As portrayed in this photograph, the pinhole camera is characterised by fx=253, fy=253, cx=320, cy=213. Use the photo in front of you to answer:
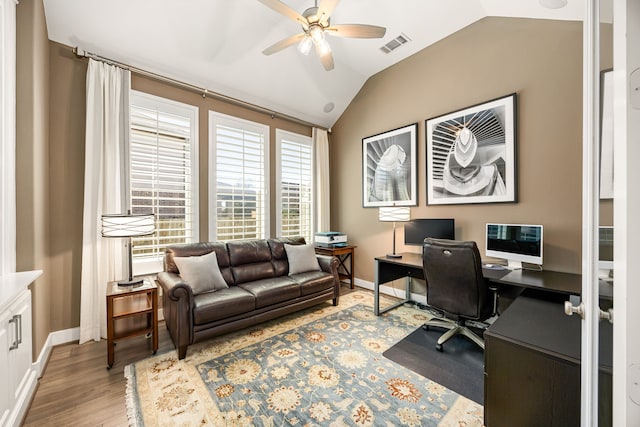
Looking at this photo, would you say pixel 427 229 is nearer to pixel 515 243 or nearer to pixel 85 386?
pixel 515 243

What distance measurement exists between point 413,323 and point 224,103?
3758mm

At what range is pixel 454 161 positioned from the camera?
10.4 feet

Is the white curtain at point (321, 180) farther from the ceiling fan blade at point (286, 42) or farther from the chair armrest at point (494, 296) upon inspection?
the chair armrest at point (494, 296)

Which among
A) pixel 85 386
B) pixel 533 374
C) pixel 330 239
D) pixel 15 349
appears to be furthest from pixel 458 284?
pixel 15 349

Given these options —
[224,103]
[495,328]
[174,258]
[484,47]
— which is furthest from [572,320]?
[224,103]

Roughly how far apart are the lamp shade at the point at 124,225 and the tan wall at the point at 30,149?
0.45 meters

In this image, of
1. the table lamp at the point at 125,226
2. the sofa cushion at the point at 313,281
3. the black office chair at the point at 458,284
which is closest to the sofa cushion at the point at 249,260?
the sofa cushion at the point at 313,281

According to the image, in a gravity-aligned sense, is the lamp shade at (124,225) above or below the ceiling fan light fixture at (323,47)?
below

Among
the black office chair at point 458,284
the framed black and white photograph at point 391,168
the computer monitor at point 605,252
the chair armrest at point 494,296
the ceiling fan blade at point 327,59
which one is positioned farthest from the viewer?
the framed black and white photograph at point 391,168

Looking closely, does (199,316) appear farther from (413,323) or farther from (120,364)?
(413,323)

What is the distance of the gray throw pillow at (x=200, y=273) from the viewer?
2590 mm

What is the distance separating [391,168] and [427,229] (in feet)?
3.70

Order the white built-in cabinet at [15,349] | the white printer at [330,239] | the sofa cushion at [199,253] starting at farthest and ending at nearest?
the white printer at [330,239]
the sofa cushion at [199,253]
the white built-in cabinet at [15,349]

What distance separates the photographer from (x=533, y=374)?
111 centimetres
